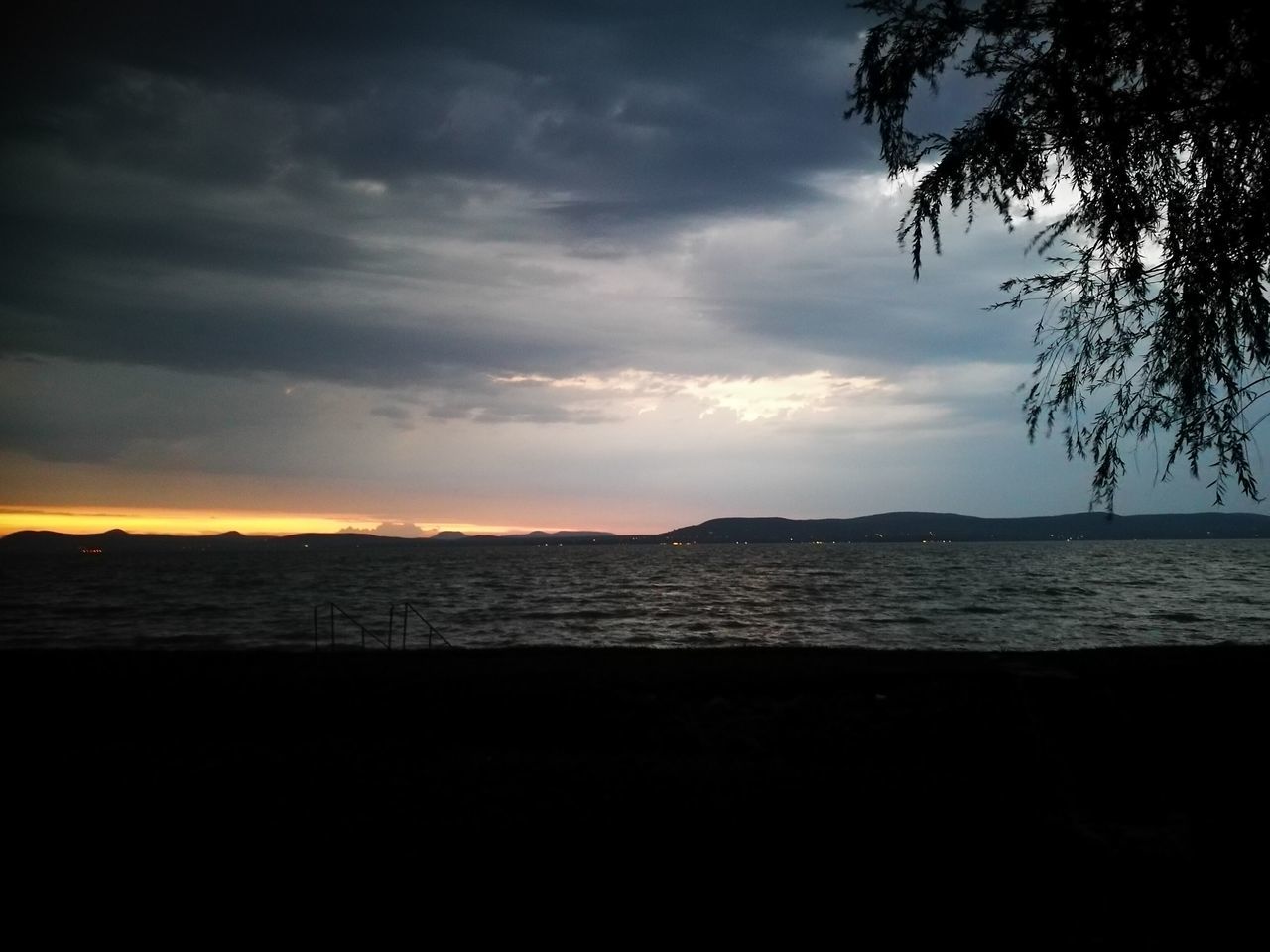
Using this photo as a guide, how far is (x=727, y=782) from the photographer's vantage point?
317 inches

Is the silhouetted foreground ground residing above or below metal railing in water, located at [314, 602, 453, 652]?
above

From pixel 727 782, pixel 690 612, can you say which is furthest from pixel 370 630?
pixel 727 782

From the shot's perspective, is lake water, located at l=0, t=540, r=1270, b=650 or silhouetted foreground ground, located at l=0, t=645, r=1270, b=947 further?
lake water, located at l=0, t=540, r=1270, b=650

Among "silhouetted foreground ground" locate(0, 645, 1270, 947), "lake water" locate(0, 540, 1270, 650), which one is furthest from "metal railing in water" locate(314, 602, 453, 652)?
"silhouetted foreground ground" locate(0, 645, 1270, 947)

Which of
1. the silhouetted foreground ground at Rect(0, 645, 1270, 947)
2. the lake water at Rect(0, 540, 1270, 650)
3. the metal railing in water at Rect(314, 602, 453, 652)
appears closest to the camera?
the silhouetted foreground ground at Rect(0, 645, 1270, 947)

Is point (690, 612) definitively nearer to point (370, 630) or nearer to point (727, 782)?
point (370, 630)

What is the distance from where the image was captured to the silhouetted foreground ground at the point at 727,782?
5.95m

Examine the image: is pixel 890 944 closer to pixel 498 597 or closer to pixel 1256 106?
pixel 1256 106

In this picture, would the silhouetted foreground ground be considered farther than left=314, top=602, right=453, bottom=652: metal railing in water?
No

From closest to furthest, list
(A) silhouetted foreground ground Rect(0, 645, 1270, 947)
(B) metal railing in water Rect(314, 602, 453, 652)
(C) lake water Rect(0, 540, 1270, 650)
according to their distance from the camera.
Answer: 1. (A) silhouetted foreground ground Rect(0, 645, 1270, 947)
2. (B) metal railing in water Rect(314, 602, 453, 652)
3. (C) lake water Rect(0, 540, 1270, 650)

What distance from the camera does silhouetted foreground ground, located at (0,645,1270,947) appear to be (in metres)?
5.95

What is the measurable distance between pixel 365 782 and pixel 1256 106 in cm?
968

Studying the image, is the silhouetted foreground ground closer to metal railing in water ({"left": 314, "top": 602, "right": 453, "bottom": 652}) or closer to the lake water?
metal railing in water ({"left": 314, "top": 602, "right": 453, "bottom": 652})

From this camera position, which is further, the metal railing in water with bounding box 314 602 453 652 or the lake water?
the lake water
